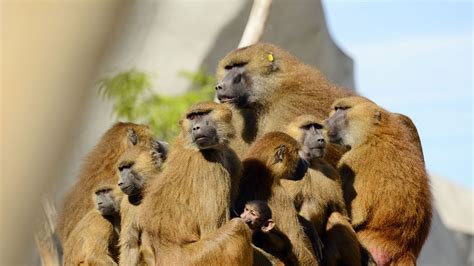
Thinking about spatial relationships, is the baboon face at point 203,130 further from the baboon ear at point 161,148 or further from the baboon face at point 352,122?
the baboon face at point 352,122

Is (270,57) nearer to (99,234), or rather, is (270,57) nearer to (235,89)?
(235,89)

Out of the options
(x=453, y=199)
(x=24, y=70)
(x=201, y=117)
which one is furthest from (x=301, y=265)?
(x=453, y=199)

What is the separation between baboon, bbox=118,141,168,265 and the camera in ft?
17.2

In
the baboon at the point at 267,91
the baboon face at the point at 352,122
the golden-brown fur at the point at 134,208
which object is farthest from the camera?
the baboon at the point at 267,91

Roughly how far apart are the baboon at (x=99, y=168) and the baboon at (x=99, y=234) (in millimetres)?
493

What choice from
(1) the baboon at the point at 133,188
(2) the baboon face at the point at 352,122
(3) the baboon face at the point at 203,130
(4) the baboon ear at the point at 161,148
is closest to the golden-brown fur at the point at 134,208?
(1) the baboon at the point at 133,188

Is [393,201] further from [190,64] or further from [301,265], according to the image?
[190,64]

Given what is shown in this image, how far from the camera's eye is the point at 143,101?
582 inches

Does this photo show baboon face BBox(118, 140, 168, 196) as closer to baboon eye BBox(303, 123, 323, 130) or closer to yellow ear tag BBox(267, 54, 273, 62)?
baboon eye BBox(303, 123, 323, 130)

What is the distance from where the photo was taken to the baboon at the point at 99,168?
639 centimetres

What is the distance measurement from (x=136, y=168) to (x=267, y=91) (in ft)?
5.23

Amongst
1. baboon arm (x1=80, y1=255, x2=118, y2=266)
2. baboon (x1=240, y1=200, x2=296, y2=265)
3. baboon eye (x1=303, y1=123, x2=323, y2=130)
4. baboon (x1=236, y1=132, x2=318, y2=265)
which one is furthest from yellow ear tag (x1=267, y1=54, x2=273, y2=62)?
baboon arm (x1=80, y1=255, x2=118, y2=266)

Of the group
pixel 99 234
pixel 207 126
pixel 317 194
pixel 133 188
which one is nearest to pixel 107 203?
pixel 99 234

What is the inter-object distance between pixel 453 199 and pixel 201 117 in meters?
20.4
